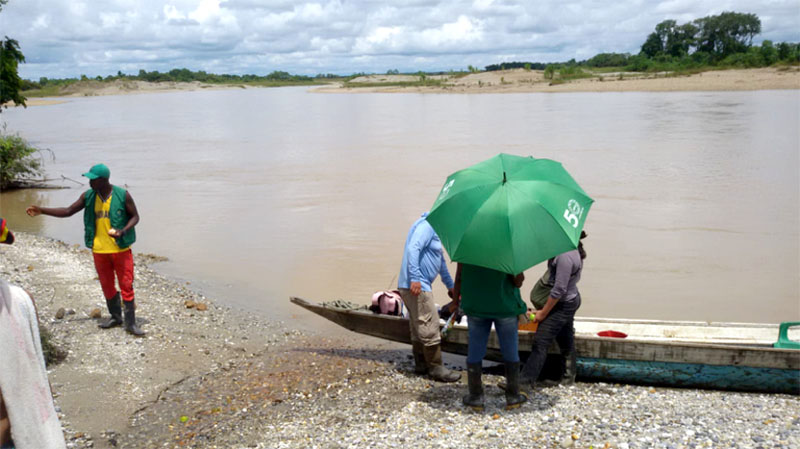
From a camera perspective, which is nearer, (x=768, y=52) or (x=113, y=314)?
(x=113, y=314)

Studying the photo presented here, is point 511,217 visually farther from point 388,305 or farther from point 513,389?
point 388,305

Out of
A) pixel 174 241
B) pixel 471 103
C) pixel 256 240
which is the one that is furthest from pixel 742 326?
pixel 471 103

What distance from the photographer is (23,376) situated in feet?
8.33

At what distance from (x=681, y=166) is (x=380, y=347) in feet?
58.4

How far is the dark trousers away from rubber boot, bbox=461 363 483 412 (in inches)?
22.6

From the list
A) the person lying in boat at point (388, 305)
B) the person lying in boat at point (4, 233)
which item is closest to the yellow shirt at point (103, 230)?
the person lying in boat at point (388, 305)

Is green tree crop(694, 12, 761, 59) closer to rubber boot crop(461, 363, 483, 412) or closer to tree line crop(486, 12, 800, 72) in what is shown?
tree line crop(486, 12, 800, 72)

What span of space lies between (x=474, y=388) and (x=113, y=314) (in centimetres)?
461

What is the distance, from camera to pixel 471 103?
5803 cm

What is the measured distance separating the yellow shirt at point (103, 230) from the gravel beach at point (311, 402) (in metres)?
1.12

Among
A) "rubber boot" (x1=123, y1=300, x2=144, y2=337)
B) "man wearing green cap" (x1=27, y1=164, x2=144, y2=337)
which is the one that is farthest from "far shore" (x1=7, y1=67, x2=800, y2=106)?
"man wearing green cap" (x1=27, y1=164, x2=144, y2=337)

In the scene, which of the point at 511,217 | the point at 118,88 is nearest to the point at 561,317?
the point at 511,217

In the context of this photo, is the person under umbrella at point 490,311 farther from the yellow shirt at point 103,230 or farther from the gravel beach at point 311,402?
the yellow shirt at point 103,230

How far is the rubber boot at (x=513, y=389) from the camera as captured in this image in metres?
5.88
